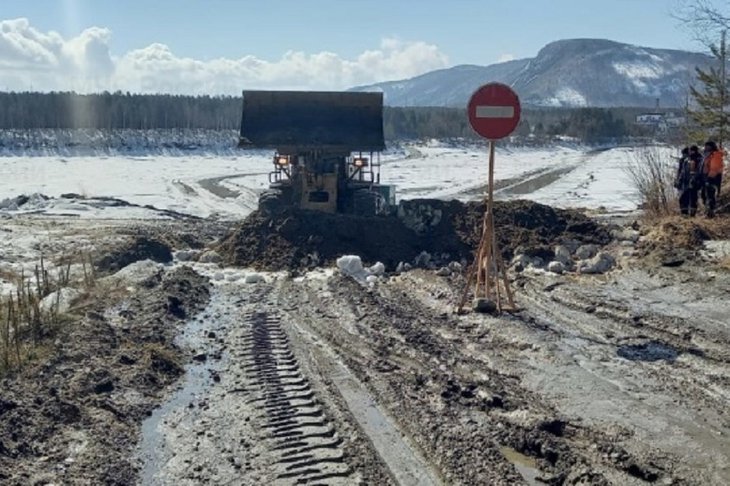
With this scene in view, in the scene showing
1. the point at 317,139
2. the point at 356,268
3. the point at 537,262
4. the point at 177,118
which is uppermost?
the point at 177,118

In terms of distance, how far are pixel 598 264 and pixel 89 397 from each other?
7.81m

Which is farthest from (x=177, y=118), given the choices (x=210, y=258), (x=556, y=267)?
(x=556, y=267)

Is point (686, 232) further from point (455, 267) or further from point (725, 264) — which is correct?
point (455, 267)

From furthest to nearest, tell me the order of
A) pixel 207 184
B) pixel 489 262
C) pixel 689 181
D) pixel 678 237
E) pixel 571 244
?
pixel 207 184 → pixel 689 181 → pixel 571 244 → pixel 678 237 → pixel 489 262

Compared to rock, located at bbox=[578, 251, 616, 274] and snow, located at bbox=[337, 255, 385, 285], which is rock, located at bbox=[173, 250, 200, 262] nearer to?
snow, located at bbox=[337, 255, 385, 285]

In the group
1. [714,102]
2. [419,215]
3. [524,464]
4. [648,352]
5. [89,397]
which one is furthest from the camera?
[714,102]

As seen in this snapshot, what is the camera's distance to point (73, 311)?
9781mm

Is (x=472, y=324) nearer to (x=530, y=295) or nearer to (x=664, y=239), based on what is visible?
(x=530, y=295)

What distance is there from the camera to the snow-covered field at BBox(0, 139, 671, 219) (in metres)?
28.3

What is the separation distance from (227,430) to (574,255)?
8.49 meters

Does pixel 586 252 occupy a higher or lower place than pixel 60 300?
higher

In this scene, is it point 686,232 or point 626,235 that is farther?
point 626,235

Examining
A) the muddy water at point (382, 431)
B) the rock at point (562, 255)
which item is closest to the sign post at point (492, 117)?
the muddy water at point (382, 431)

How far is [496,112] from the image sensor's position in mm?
9750
